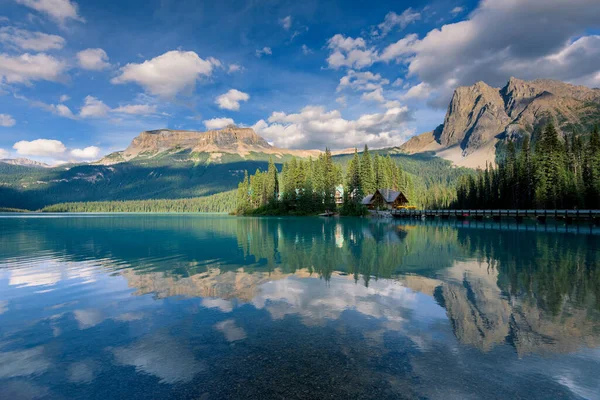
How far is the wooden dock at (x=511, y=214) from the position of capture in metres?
55.3

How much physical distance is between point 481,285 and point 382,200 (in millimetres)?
88474

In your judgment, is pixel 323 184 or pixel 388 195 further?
pixel 323 184

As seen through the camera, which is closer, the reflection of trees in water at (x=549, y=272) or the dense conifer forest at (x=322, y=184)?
the reflection of trees in water at (x=549, y=272)

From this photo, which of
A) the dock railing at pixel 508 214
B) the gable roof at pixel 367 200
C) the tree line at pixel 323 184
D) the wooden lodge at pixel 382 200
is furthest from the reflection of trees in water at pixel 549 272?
the gable roof at pixel 367 200

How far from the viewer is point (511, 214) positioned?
223 feet

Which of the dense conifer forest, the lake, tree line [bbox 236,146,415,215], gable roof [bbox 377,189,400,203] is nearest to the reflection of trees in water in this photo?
the lake

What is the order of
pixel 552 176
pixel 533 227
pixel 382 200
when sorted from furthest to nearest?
1. pixel 382 200
2. pixel 552 176
3. pixel 533 227

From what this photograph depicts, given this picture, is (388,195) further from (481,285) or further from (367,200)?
(481,285)

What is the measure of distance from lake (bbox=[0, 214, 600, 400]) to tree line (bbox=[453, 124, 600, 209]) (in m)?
61.8

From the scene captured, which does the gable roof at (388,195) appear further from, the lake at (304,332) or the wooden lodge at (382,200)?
the lake at (304,332)

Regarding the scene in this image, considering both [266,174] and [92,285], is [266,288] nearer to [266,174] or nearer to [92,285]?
[92,285]

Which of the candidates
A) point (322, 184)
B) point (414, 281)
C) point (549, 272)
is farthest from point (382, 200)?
point (414, 281)

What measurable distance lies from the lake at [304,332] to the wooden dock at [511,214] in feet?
147

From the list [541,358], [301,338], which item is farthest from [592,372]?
[301,338]
